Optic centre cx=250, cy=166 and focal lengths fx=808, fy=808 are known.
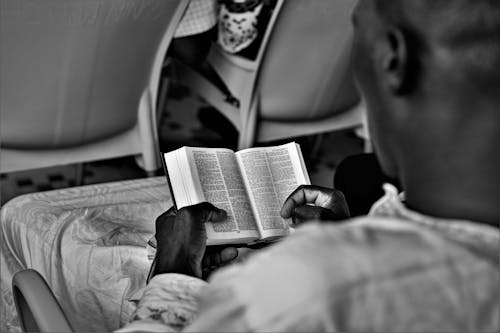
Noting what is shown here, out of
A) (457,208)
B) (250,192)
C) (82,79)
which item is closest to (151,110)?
(82,79)

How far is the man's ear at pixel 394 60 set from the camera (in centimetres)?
76

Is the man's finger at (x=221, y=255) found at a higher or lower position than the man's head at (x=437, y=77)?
lower

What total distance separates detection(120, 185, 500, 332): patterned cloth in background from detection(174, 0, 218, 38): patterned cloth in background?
1.93 m

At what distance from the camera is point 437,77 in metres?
0.75

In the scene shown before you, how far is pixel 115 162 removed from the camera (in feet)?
9.84

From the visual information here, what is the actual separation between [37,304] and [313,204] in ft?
1.68

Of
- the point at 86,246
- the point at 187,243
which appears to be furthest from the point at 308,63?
the point at 187,243

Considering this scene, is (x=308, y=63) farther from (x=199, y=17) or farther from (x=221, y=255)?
(x=221, y=255)

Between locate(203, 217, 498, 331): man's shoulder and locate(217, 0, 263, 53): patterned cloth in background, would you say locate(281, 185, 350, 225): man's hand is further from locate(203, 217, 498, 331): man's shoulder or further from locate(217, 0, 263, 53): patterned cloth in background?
locate(217, 0, 263, 53): patterned cloth in background

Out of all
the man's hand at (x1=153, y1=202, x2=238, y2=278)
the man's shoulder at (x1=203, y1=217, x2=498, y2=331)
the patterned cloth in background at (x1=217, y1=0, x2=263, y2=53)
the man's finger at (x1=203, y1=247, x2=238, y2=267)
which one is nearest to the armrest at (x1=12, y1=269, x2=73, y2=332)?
the man's hand at (x1=153, y1=202, x2=238, y2=278)

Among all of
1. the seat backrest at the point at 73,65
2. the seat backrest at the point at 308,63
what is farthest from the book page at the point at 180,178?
the seat backrest at the point at 308,63

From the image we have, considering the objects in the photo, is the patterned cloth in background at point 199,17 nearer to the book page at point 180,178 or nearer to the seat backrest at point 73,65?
the seat backrest at point 73,65

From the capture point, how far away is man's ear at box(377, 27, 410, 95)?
760mm

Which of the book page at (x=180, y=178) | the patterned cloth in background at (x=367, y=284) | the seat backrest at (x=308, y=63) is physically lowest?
the seat backrest at (x=308, y=63)
